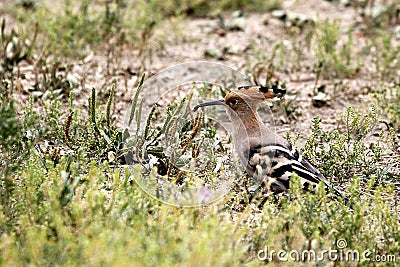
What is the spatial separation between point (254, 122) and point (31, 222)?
1.64 m

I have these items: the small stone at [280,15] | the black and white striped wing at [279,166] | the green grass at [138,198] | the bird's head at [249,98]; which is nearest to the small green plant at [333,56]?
the green grass at [138,198]

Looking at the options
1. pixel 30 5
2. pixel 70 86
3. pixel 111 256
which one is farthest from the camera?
pixel 30 5

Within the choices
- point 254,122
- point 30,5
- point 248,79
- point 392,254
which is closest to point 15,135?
point 254,122

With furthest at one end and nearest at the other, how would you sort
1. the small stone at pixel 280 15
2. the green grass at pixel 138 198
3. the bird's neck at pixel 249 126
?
1. the small stone at pixel 280 15
2. the bird's neck at pixel 249 126
3. the green grass at pixel 138 198

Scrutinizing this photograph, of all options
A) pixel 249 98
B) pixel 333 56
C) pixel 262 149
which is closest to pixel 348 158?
pixel 262 149

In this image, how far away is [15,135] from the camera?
12.5ft

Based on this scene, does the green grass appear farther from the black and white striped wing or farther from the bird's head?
the bird's head

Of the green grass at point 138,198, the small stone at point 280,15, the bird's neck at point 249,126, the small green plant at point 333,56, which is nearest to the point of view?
the green grass at point 138,198

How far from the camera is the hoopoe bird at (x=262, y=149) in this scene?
13.8 feet

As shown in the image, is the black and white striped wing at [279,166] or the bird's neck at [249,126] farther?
the bird's neck at [249,126]

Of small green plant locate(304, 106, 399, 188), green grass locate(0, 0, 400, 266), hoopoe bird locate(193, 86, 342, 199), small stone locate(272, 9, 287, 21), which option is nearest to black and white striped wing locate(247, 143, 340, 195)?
hoopoe bird locate(193, 86, 342, 199)

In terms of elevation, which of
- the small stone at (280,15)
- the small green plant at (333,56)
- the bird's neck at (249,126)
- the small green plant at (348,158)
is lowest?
the small green plant at (348,158)

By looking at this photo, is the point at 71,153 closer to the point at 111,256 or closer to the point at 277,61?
the point at 111,256

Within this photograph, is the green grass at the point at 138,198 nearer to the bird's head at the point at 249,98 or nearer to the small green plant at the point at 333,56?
the small green plant at the point at 333,56
